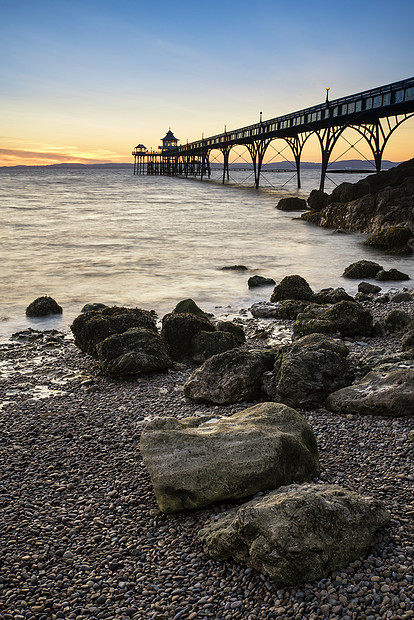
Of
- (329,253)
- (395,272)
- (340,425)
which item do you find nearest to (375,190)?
(329,253)

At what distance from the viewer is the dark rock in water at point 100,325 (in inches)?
286

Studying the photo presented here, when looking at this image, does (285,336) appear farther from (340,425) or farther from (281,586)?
(281,586)

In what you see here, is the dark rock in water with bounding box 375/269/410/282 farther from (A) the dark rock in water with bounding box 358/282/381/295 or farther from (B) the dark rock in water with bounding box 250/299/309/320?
(B) the dark rock in water with bounding box 250/299/309/320

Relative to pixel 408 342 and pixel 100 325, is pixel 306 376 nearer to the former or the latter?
pixel 408 342

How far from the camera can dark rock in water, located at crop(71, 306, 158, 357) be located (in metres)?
7.27

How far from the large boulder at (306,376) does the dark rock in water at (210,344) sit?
4.77 feet

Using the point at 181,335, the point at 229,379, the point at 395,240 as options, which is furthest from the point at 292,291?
the point at 395,240

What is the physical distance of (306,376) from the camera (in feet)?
17.0

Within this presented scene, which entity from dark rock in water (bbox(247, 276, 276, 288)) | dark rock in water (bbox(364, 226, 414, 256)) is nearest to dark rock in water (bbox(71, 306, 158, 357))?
dark rock in water (bbox(247, 276, 276, 288))

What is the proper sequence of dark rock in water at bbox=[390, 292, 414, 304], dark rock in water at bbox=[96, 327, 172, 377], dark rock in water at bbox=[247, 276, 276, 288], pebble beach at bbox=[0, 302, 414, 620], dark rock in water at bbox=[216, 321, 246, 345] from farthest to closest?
dark rock in water at bbox=[247, 276, 276, 288] → dark rock in water at bbox=[390, 292, 414, 304] → dark rock in water at bbox=[216, 321, 246, 345] → dark rock in water at bbox=[96, 327, 172, 377] → pebble beach at bbox=[0, 302, 414, 620]

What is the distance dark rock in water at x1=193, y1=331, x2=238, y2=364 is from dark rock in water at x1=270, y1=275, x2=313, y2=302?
3.69 m

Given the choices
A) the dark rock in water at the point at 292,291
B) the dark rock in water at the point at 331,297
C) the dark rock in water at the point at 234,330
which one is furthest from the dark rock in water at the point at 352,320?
the dark rock in water at the point at 292,291

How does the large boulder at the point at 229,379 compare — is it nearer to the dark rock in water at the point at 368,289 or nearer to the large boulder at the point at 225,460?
the large boulder at the point at 225,460

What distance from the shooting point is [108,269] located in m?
15.3
